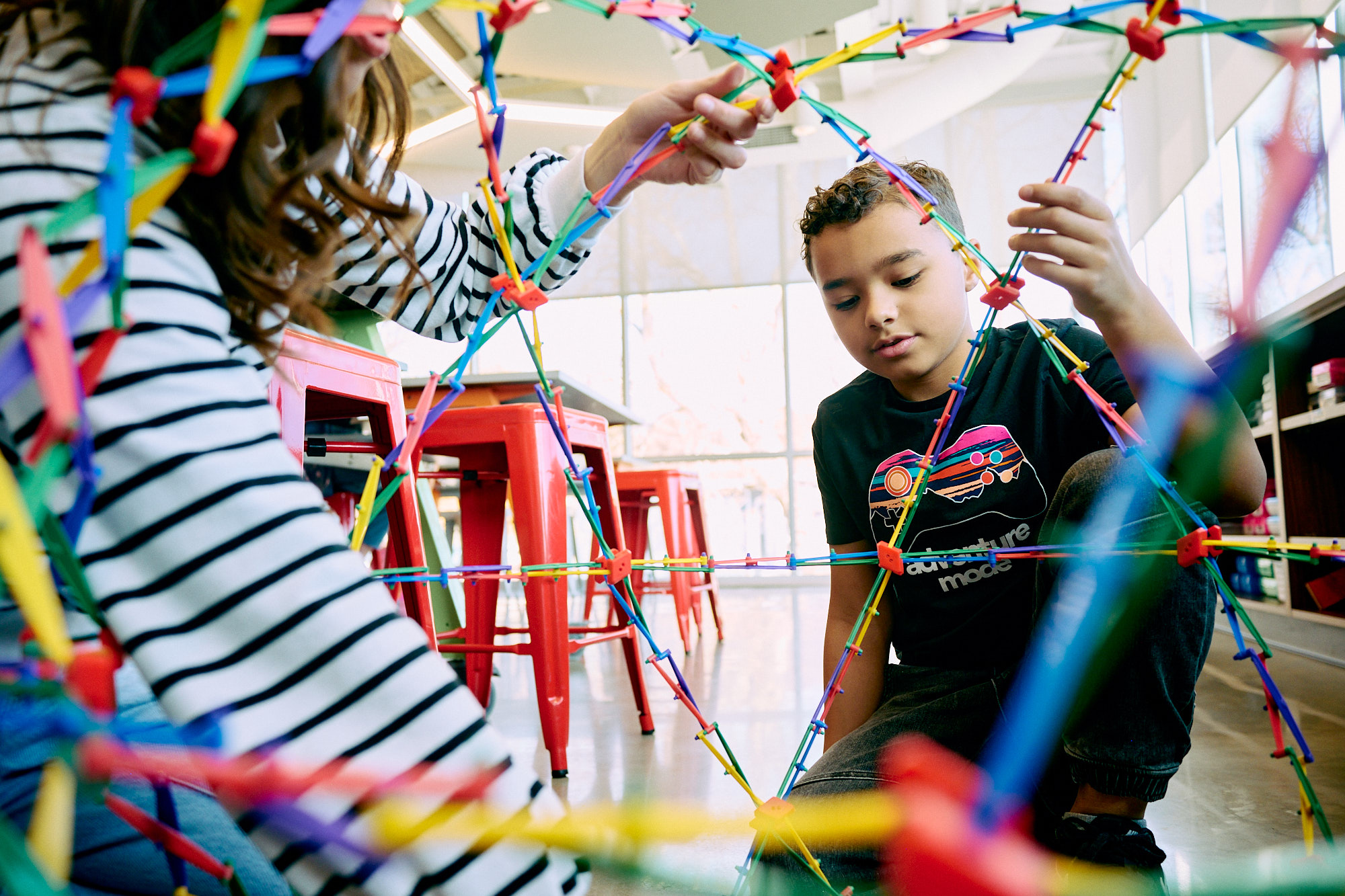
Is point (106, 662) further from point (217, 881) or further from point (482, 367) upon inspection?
point (482, 367)

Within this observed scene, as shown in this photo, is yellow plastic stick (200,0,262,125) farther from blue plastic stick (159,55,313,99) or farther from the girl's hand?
the girl's hand

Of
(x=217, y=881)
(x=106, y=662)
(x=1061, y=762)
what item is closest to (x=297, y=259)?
(x=106, y=662)

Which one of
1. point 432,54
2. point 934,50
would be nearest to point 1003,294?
point 432,54

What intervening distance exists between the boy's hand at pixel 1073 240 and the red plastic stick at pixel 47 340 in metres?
0.49

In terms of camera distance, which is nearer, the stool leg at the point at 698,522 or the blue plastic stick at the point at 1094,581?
the blue plastic stick at the point at 1094,581

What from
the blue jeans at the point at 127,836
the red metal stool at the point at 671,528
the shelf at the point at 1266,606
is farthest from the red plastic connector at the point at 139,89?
the shelf at the point at 1266,606

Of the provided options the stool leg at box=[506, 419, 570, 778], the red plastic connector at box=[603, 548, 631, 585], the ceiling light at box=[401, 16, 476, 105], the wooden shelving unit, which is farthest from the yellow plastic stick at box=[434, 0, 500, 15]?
the ceiling light at box=[401, 16, 476, 105]

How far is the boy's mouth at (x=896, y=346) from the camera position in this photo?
0.95m

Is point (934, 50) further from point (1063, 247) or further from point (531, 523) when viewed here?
point (1063, 247)

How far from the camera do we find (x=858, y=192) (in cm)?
97

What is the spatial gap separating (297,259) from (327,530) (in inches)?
7.2

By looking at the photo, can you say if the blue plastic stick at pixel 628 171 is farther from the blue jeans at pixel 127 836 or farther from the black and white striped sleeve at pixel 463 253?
the blue jeans at pixel 127 836

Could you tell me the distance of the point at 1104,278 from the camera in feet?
1.78

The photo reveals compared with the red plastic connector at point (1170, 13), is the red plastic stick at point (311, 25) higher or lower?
lower
